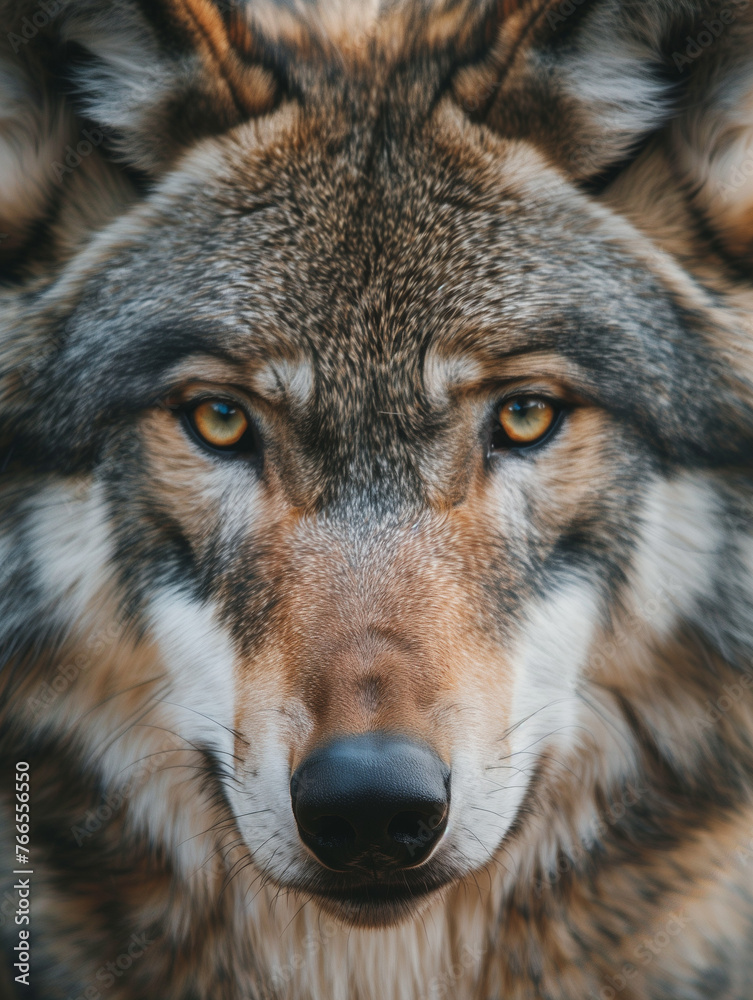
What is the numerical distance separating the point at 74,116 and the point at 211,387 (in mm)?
745

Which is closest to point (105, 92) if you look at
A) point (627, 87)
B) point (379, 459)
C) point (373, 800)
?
point (379, 459)

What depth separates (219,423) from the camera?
202 centimetres

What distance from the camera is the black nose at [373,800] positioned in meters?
1.52

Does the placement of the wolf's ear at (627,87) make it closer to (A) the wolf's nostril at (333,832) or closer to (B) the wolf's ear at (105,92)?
(B) the wolf's ear at (105,92)

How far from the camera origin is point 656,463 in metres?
2.01

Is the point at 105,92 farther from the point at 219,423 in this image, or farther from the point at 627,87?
the point at 627,87

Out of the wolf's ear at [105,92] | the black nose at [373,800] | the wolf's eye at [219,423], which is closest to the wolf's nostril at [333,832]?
the black nose at [373,800]

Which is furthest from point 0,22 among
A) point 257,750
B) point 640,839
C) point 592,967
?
point 592,967

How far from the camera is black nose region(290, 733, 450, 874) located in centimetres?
152

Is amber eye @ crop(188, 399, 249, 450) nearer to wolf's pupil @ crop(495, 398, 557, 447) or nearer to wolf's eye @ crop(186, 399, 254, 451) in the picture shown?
wolf's eye @ crop(186, 399, 254, 451)

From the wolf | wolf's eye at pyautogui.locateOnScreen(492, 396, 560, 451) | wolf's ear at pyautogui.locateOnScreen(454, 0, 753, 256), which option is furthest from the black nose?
wolf's ear at pyautogui.locateOnScreen(454, 0, 753, 256)

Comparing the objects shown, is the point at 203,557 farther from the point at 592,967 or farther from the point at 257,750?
the point at 592,967

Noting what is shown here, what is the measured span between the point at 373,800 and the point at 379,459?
2.36 feet

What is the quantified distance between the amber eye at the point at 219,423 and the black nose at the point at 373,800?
75cm
